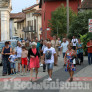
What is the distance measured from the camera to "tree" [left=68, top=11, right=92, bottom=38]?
32938 millimetres

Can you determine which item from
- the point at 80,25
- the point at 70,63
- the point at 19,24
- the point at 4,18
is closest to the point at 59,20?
the point at 4,18

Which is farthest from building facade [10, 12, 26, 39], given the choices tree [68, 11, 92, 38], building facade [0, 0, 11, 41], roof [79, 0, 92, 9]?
tree [68, 11, 92, 38]

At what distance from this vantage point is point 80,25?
33281 millimetres

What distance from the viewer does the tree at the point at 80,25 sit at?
108 ft

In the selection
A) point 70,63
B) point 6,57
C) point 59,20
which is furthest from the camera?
point 59,20

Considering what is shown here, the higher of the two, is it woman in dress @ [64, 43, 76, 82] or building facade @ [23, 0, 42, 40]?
building facade @ [23, 0, 42, 40]

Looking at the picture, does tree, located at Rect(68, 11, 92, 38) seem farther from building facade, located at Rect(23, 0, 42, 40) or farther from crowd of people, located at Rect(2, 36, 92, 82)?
building facade, located at Rect(23, 0, 42, 40)

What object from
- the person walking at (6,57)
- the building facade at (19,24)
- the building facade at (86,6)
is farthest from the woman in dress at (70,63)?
the building facade at (19,24)

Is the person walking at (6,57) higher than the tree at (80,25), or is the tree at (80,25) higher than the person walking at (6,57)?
the tree at (80,25)

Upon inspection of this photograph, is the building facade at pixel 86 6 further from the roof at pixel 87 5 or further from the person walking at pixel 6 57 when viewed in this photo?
the person walking at pixel 6 57

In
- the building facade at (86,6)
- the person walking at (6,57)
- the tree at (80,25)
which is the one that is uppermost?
the building facade at (86,6)

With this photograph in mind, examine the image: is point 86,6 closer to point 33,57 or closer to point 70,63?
point 33,57

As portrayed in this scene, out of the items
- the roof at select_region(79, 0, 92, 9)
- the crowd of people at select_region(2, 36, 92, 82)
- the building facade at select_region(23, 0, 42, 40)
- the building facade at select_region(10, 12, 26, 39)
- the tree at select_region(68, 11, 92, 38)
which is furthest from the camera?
the building facade at select_region(10, 12, 26, 39)

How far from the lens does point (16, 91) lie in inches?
446
